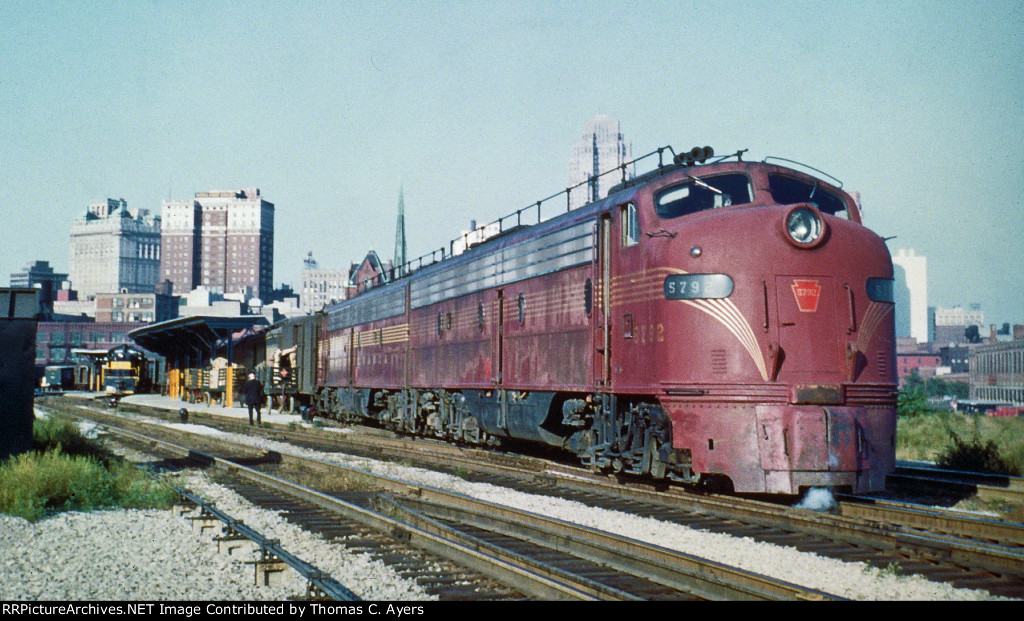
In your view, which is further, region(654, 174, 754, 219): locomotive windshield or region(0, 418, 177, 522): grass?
region(654, 174, 754, 219): locomotive windshield

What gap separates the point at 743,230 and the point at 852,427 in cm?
249

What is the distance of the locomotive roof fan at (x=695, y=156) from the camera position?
38.6 ft

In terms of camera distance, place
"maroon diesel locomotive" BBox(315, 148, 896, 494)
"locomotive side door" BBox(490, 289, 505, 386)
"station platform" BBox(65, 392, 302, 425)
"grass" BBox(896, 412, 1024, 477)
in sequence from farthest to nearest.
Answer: "station platform" BBox(65, 392, 302, 425), "locomotive side door" BBox(490, 289, 505, 386), "grass" BBox(896, 412, 1024, 477), "maroon diesel locomotive" BBox(315, 148, 896, 494)

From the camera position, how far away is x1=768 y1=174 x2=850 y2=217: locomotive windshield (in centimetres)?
1105

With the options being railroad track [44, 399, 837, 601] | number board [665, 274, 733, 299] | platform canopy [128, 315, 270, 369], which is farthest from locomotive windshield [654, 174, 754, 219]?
platform canopy [128, 315, 270, 369]

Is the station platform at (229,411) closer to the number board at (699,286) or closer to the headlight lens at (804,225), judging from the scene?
the number board at (699,286)

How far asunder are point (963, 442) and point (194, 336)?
47.7m

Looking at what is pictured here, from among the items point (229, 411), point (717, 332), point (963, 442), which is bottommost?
point (229, 411)

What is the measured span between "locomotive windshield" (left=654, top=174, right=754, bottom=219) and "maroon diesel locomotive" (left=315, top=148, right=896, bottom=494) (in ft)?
0.06

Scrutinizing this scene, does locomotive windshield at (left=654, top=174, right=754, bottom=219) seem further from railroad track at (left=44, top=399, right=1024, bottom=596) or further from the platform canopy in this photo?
the platform canopy

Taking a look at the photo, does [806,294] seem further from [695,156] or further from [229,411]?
[229,411]

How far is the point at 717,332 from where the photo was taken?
10.1m

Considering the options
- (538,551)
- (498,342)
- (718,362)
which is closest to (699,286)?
(718,362)

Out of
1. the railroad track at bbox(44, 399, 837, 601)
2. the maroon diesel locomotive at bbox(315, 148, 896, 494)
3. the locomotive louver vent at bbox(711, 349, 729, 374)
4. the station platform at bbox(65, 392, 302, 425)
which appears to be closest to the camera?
the railroad track at bbox(44, 399, 837, 601)
